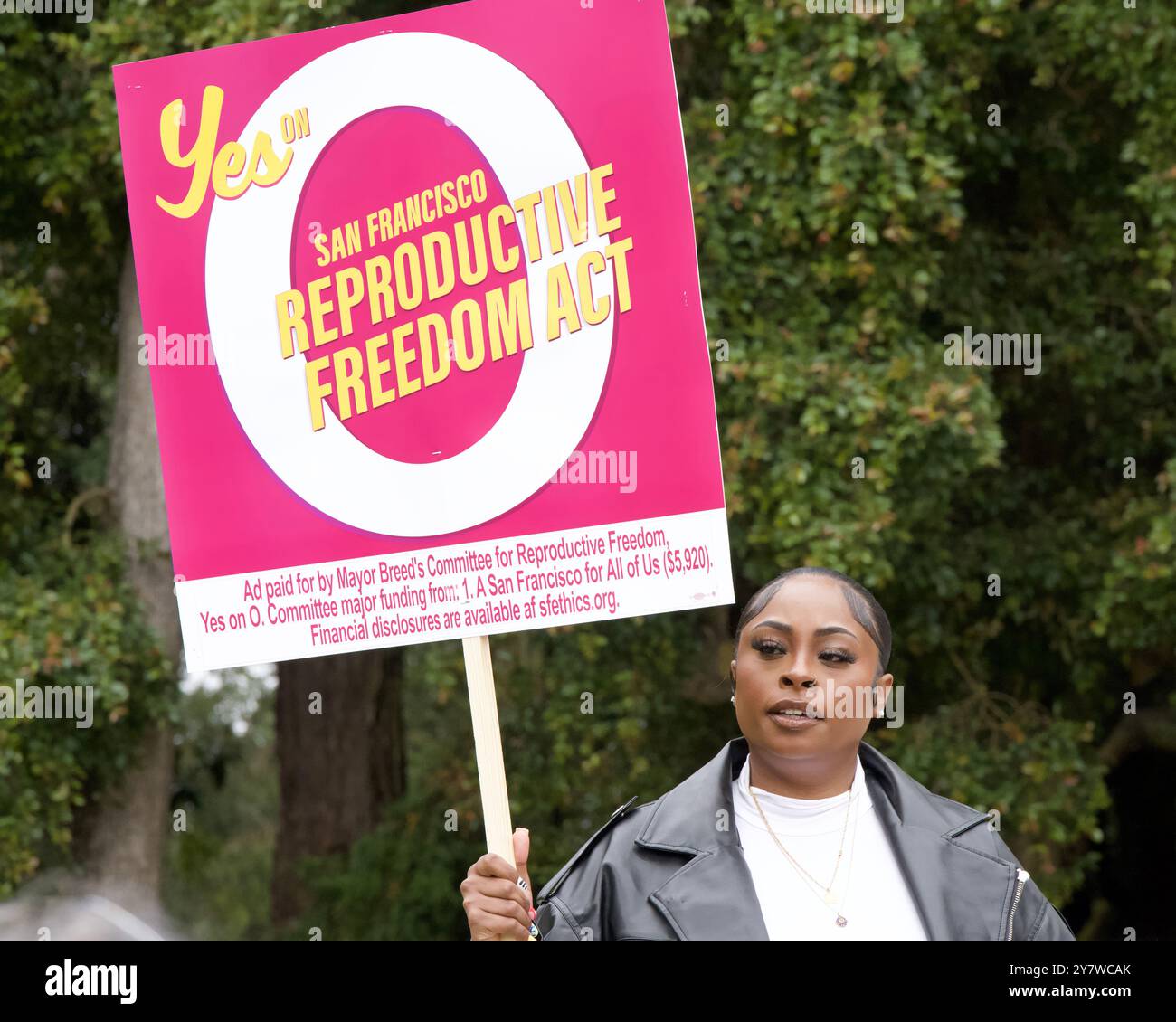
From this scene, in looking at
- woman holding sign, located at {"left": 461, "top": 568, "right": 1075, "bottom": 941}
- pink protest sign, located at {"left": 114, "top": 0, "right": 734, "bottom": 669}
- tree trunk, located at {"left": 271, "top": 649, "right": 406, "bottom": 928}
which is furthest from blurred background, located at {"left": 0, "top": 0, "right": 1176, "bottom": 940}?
woman holding sign, located at {"left": 461, "top": 568, "right": 1075, "bottom": 941}

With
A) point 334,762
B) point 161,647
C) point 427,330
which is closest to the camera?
point 427,330

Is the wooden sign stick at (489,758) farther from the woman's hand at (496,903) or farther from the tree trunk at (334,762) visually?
the tree trunk at (334,762)

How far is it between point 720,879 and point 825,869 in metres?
0.19

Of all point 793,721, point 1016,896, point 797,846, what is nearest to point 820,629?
Result: point 793,721

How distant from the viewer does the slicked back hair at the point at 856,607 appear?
276cm

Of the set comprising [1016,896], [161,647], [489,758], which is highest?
[161,647]

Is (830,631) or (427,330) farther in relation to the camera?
(427,330)

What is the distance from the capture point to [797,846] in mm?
2707

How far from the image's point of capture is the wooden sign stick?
8.91 ft

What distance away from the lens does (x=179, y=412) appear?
312 cm

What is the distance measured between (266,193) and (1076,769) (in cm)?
573

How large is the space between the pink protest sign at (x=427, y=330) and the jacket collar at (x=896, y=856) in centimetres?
40

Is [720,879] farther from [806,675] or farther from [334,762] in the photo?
[334,762]

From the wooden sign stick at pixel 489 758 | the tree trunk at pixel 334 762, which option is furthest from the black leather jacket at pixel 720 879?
the tree trunk at pixel 334 762
